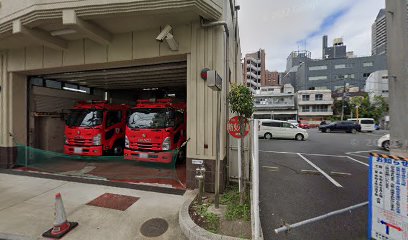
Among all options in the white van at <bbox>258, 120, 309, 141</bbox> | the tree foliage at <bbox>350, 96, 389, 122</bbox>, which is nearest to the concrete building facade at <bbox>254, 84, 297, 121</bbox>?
the tree foliage at <bbox>350, 96, 389, 122</bbox>

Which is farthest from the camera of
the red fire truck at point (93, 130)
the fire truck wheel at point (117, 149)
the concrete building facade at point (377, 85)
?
the concrete building facade at point (377, 85)

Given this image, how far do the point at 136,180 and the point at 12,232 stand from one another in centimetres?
293

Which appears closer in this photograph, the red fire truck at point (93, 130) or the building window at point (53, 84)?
the red fire truck at point (93, 130)

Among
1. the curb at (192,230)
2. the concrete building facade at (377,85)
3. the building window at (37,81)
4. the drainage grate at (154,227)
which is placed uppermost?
the concrete building facade at (377,85)

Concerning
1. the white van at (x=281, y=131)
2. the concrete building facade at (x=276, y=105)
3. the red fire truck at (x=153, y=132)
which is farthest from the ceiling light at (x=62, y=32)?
the concrete building facade at (x=276, y=105)

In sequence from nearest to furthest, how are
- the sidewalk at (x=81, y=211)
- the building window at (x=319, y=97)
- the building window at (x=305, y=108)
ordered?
the sidewalk at (x=81, y=211), the building window at (x=319, y=97), the building window at (x=305, y=108)

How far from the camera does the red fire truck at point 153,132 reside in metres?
6.86

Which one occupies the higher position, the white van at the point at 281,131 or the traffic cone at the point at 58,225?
the white van at the point at 281,131

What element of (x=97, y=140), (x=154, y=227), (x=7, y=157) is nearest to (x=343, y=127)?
(x=97, y=140)

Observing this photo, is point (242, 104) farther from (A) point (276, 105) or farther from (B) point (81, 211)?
(A) point (276, 105)

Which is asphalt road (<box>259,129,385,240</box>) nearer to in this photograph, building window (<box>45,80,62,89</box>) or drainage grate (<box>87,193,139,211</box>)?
drainage grate (<box>87,193,139,211</box>)

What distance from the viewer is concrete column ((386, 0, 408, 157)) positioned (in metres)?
2.94

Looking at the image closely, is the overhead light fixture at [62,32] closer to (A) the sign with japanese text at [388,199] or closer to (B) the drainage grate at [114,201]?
(B) the drainage grate at [114,201]

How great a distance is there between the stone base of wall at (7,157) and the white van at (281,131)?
1661 cm
